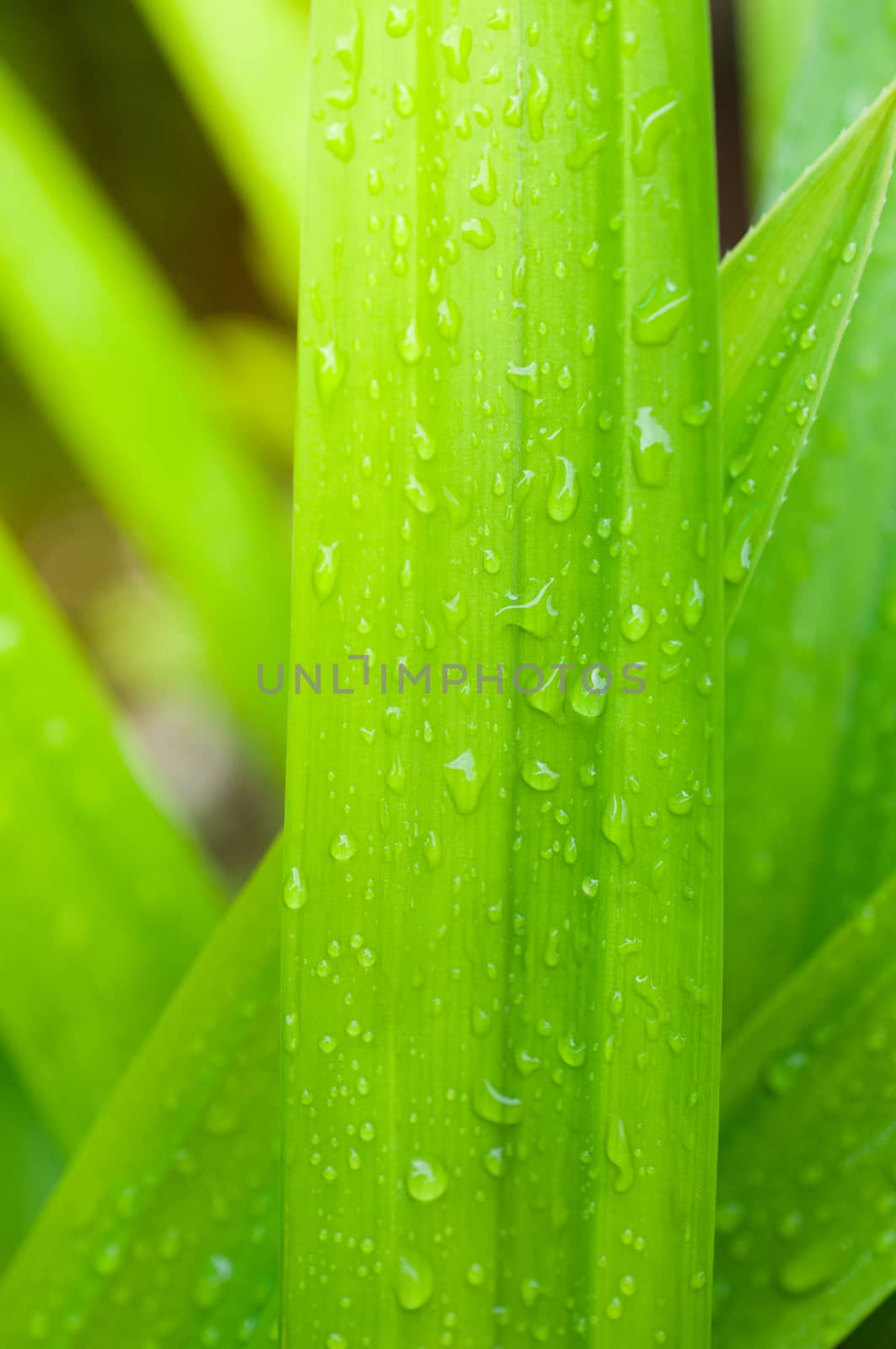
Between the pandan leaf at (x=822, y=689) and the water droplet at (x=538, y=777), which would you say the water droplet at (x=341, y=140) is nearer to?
the water droplet at (x=538, y=777)

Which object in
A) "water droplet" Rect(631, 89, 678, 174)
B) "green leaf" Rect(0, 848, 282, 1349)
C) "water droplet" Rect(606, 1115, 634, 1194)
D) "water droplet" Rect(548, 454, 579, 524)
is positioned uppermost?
"water droplet" Rect(631, 89, 678, 174)

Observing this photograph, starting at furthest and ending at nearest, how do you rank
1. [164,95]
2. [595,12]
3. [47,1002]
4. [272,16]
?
[164,95]
[272,16]
[47,1002]
[595,12]

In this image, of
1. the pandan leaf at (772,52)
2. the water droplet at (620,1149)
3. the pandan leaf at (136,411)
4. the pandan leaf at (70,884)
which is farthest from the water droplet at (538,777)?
the pandan leaf at (772,52)

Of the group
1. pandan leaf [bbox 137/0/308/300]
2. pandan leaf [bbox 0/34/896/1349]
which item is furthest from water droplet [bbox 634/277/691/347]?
pandan leaf [bbox 137/0/308/300]

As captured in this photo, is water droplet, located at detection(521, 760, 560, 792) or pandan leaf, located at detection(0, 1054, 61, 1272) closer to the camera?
water droplet, located at detection(521, 760, 560, 792)

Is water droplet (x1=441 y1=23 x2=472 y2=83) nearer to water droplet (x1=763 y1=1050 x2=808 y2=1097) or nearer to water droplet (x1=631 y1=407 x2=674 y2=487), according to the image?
water droplet (x1=631 y1=407 x2=674 y2=487)

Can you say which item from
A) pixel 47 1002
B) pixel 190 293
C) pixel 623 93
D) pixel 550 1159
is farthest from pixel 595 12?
pixel 190 293

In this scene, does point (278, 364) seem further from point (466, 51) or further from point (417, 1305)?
point (417, 1305)
